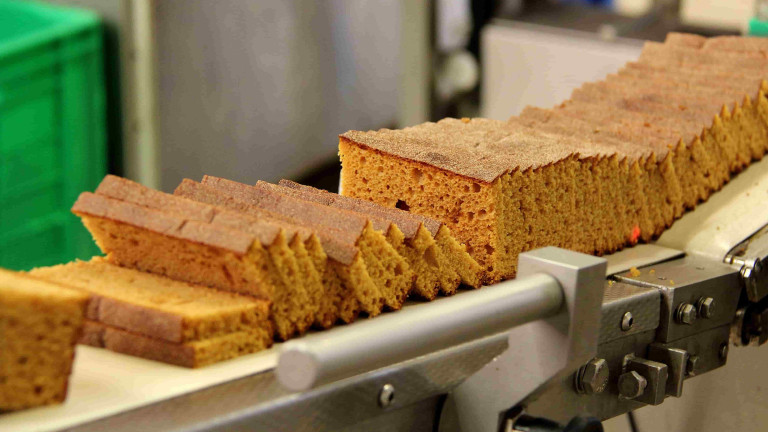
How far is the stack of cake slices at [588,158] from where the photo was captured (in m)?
1.67

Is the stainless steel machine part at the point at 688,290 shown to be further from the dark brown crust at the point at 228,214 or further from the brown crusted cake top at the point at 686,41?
the brown crusted cake top at the point at 686,41

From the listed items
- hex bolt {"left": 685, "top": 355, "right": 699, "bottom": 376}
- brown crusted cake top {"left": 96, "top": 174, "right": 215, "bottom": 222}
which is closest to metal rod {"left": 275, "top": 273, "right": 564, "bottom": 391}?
brown crusted cake top {"left": 96, "top": 174, "right": 215, "bottom": 222}

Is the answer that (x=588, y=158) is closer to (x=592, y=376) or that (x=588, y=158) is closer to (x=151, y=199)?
(x=592, y=376)

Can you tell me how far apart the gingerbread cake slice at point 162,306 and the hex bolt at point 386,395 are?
19 cm

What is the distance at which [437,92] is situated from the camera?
5117 mm

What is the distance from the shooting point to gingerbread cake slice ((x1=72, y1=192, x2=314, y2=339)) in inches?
53.6

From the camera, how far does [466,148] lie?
1761mm

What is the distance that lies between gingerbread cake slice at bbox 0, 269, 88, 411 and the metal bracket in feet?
1.81

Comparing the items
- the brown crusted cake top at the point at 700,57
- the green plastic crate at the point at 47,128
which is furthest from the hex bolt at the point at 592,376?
the green plastic crate at the point at 47,128

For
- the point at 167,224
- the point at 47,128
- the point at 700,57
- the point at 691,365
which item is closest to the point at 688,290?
the point at 691,365

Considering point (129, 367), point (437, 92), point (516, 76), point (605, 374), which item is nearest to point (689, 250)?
point (605, 374)

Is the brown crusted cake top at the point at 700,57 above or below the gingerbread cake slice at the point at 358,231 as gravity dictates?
above

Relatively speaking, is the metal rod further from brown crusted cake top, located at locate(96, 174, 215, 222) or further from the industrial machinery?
brown crusted cake top, located at locate(96, 174, 215, 222)

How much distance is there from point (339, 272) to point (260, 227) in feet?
0.47
